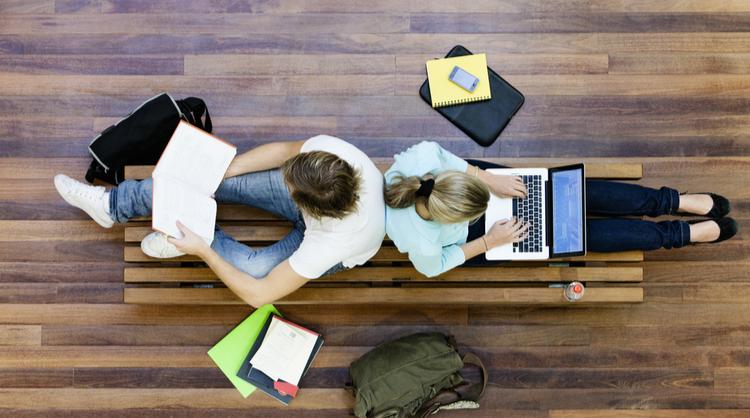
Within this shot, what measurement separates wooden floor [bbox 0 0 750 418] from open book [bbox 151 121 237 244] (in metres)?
0.51

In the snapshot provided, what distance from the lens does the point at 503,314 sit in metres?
2.51

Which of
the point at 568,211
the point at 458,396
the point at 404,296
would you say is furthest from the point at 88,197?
the point at 568,211

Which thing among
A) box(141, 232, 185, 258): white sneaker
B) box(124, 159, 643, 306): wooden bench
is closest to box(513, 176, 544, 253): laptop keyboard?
box(124, 159, 643, 306): wooden bench

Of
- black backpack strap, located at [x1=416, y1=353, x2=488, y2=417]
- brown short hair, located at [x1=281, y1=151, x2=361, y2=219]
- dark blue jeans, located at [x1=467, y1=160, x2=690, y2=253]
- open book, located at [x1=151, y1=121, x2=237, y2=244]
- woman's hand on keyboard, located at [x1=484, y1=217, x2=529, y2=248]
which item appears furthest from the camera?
black backpack strap, located at [x1=416, y1=353, x2=488, y2=417]

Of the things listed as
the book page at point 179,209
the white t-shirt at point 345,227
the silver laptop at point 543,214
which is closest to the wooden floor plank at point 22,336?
the book page at point 179,209

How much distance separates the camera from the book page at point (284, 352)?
240 centimetres

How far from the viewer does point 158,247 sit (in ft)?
7.02

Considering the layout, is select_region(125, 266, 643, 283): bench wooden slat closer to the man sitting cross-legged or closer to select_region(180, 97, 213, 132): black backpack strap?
the man sitting cross-legged

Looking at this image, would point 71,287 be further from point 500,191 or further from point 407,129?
point 500,191

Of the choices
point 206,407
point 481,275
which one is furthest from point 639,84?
point 206,407

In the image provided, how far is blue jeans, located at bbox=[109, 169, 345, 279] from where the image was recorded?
82.1 inches

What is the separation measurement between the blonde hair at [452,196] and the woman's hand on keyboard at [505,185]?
1.39 feet

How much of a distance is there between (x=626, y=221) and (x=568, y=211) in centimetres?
30

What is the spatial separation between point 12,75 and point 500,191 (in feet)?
7.04
